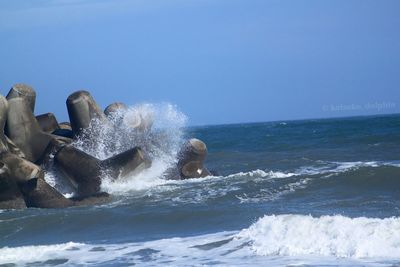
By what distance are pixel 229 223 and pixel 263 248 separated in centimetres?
281

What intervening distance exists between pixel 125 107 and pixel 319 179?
633 centimetres

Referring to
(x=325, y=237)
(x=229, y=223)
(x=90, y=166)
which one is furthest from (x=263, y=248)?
(x=90, y=166)

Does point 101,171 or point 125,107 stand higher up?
point 125,107

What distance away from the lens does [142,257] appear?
1162 cm

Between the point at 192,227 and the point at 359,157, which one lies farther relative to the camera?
the point at 359,157

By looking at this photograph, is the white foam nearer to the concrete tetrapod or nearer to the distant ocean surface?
the distant ocean surface

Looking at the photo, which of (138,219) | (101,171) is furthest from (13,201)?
(138,219)

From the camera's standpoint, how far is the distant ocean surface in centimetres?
1118

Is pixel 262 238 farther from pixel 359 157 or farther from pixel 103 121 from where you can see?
pixel 359 157

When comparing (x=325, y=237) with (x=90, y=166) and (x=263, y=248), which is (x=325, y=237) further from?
(x=90, y=166)

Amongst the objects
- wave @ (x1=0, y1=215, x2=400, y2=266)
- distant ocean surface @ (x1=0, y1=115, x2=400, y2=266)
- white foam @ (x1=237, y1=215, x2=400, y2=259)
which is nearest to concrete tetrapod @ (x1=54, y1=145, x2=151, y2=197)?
distant ocean surface @ (x1=0, y1=115, x2=400, y2=266)

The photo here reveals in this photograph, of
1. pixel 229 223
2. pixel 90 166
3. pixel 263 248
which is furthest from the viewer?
pixel 90 166

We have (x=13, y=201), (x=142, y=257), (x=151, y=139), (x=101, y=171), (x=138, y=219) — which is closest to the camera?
(x=142, y=257)

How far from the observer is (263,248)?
11.4 m
